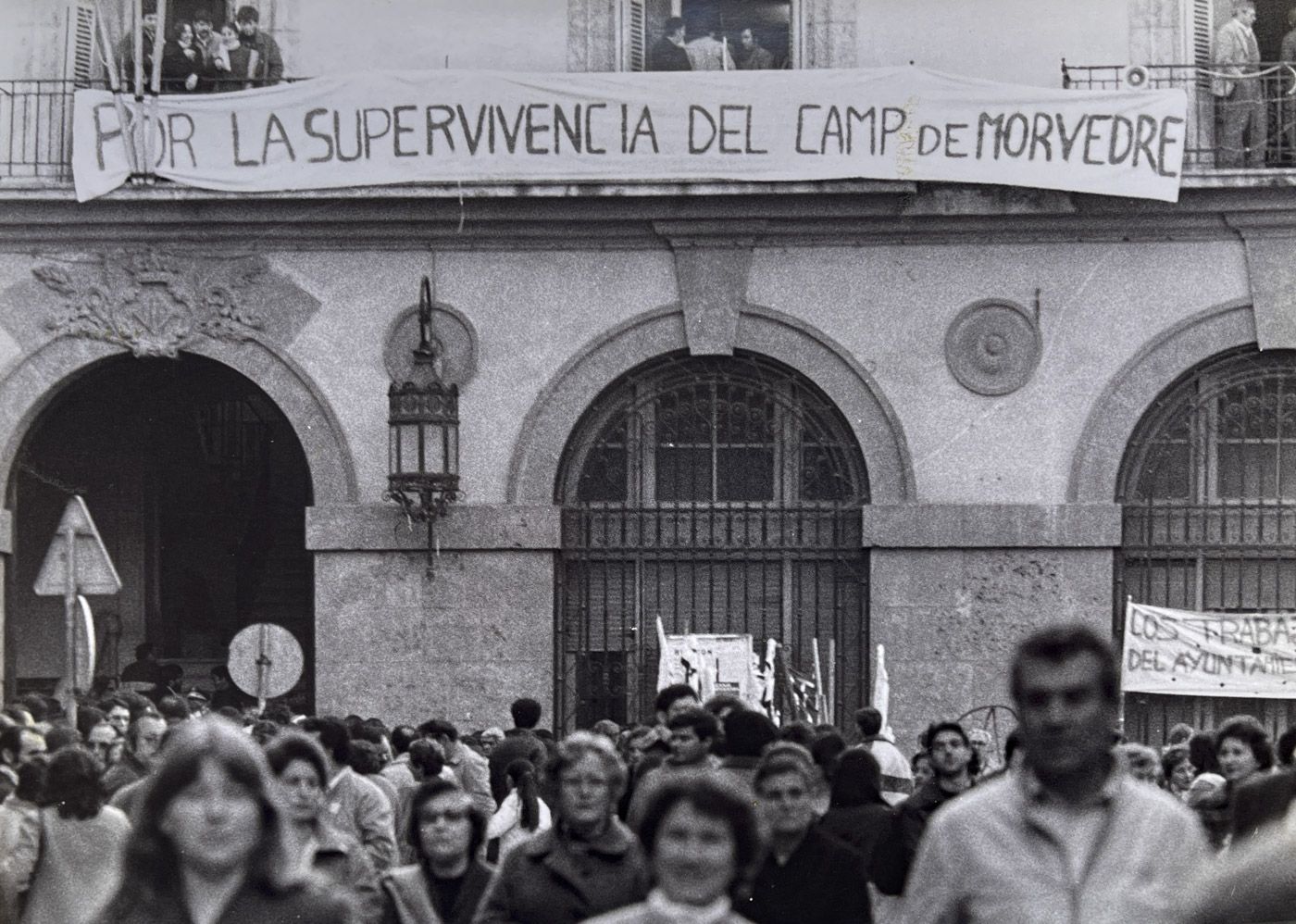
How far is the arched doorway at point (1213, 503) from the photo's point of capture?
2023cm

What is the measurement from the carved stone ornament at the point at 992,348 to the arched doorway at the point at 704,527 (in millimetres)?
Answer: 1109

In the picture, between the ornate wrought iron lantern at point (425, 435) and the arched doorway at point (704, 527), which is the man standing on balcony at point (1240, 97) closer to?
the arched doorway at point (704, 527)

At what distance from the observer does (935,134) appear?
19.8m

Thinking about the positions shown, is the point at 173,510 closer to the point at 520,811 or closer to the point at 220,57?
the point at 220,57

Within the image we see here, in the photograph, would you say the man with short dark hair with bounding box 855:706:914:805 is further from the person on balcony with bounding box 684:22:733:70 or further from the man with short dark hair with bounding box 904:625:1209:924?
the man with short dark hair with bounding box 904:625:1209:924

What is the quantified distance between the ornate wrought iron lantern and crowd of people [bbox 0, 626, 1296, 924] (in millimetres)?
4000

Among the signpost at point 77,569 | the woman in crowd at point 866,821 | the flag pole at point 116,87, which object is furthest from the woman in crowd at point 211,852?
the flag pole at point 116,87

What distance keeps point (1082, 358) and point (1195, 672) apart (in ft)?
8.61

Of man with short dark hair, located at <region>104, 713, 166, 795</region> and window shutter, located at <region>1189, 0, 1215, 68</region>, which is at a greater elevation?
window shutter, located at <region>1189, 0, 1215, 68</region>

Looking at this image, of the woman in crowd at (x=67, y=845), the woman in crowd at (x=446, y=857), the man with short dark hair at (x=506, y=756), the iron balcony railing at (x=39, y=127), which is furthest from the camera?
the iron balcony railing at (x=39, y=127)

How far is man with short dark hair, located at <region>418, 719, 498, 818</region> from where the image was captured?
49.8 ft

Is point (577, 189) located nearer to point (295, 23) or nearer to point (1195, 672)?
point (295, 23)

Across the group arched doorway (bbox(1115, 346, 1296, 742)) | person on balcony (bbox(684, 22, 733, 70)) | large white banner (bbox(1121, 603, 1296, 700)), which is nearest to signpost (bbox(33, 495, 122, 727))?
person on balcony (bbox(684, 22, 733, 70))

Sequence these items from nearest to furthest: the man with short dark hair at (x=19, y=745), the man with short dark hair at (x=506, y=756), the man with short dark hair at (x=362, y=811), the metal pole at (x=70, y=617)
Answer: the man with short dark hair at (x=362, y=811), the man with short dark hair at (x=19, y=745), the metal pole at (x=70, y=617), the man with short dark hair at (x=506, y=756)
